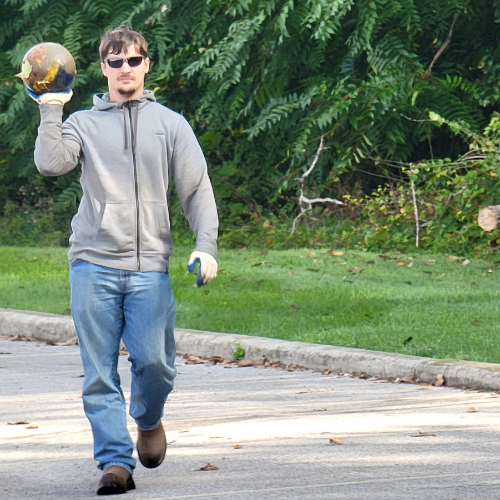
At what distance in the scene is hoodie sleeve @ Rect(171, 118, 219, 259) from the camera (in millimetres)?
4422

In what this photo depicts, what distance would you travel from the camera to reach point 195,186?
4465 mm

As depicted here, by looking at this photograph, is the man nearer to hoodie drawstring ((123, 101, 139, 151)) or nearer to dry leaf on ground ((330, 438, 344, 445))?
hoodie drawstring ((123, 101, 139, 151))

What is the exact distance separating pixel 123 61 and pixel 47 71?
302mm

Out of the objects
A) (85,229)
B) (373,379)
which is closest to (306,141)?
(373,379)

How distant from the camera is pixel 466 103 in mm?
17688

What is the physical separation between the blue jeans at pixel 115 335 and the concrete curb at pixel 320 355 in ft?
10.2

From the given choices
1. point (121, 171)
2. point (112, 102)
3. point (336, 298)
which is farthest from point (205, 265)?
point (336, 298)

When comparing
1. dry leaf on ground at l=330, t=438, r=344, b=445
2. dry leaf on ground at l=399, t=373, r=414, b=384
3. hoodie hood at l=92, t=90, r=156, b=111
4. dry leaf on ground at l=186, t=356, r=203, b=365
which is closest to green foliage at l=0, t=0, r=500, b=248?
dry leaf on ground at l=186, t=356, r=203, b=365

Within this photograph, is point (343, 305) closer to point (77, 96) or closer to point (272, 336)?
point (272, 336)

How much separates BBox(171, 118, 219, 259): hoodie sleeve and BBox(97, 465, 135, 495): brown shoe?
0.93 m

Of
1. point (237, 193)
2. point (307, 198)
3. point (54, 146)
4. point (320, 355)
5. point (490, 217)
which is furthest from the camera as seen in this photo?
point (237, 193)

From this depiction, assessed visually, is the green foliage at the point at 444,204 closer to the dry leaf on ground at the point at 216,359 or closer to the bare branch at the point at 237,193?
the bare branch at the point at 237,193

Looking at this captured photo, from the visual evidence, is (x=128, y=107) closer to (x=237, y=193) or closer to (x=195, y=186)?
(x=195, y=186)

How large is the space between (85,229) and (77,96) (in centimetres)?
1734
